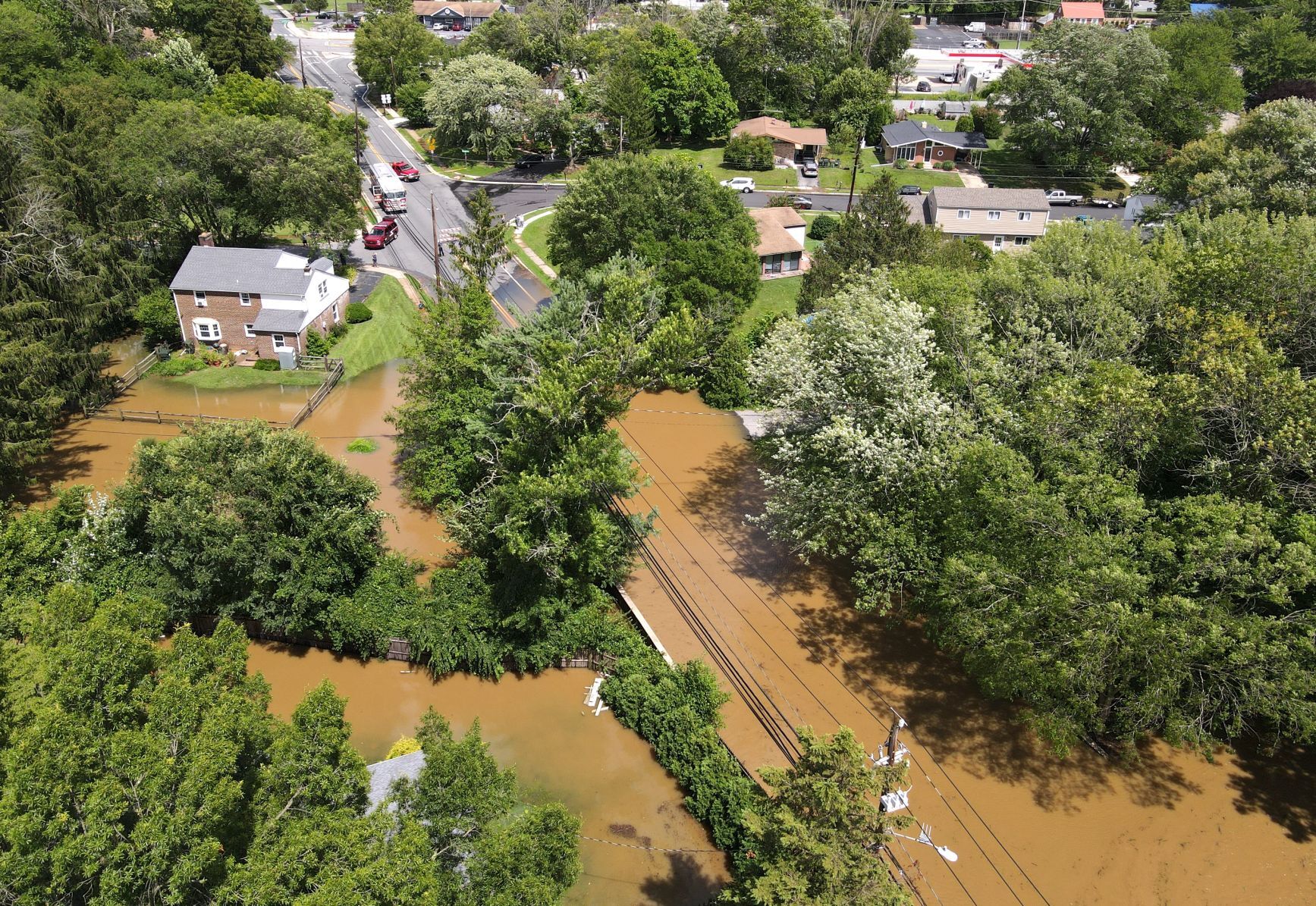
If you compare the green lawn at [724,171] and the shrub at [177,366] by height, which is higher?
the green lawn at [724,171]

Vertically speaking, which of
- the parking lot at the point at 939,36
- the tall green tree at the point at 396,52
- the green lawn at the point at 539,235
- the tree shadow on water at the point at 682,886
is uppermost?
the parking lot at the point at 939,36

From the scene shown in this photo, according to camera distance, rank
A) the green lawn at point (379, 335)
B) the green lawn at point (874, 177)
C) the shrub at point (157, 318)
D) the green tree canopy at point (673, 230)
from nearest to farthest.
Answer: the green tree canopy at point (673, 230) → the shrub at point (157, 318) → the green lawn at point (379, 335) → the green lawn at point (874, 177)

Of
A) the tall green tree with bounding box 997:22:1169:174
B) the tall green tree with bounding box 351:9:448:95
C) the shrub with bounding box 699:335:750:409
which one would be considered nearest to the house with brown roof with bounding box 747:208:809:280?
the shrub with bounding box 699:335:750:409

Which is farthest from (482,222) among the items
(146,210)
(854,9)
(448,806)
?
(854,9)

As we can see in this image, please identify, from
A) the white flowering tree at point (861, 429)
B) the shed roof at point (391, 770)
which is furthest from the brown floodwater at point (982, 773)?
the shed roof at point (391, 770)

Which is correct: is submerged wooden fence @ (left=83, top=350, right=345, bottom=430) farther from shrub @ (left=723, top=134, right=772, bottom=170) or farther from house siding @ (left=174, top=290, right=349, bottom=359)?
shrub @ (left=723, top=134, right=772, bottom=170)

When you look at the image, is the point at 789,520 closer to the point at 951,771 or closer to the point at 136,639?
the point at 951,771

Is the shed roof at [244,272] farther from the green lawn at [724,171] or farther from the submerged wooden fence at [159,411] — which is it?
the green lawn at [724,171]
